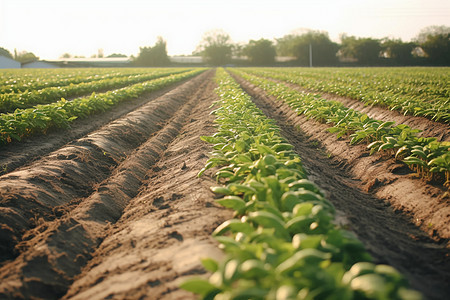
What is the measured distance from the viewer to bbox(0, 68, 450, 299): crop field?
82.4 inches

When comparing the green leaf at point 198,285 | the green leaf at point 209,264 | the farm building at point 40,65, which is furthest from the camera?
the farm building at point 40,65

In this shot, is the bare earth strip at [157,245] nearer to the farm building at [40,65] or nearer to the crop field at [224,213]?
the crop field at [224,213]

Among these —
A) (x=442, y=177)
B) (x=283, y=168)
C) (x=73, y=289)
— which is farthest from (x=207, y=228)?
(x=442, y=177)

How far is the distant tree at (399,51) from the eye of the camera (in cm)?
6675

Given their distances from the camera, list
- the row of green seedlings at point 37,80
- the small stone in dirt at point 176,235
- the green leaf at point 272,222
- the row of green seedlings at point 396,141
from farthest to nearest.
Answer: the row of green seedlings at point 37,80
the row of green seedlings at point 396,141
the small stone in dirt at point 176,235
the green leaf at point 272,222

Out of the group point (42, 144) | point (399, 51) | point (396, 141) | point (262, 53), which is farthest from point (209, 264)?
point (262, 53)

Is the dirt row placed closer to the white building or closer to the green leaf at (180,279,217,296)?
the green leaf at (180,279,217,296)

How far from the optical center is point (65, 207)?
4410mm

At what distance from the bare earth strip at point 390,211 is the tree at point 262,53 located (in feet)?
241

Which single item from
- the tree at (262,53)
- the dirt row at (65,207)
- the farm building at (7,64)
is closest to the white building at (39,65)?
the farm building at (7,64)

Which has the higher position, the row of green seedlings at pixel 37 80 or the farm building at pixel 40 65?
the farm building at pixel 40 65

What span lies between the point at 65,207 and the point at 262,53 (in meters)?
77.9

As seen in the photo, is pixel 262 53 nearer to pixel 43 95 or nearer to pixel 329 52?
pixel 329 52

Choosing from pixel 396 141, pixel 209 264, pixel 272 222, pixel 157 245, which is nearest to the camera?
pixel 209 264
